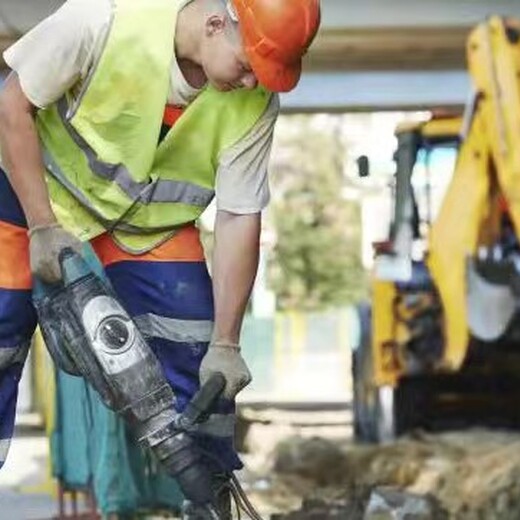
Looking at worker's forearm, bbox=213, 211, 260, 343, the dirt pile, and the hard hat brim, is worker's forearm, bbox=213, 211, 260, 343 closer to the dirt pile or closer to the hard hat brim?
the hard hat brim

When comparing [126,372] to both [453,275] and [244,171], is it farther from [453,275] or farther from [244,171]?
[453,275]

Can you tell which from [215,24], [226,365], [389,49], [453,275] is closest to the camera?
[215,24]

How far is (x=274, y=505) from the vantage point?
9180mm

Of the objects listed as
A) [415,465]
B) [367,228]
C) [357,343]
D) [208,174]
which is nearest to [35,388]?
[357,343]

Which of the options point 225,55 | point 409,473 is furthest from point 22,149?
point 409,473

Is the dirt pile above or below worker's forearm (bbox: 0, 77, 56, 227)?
below

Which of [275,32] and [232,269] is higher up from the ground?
[275,32]

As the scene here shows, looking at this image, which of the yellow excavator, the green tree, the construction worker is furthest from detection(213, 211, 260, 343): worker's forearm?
the green tree

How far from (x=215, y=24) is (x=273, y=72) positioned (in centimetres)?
17

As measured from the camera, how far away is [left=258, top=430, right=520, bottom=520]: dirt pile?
7293 millimetres

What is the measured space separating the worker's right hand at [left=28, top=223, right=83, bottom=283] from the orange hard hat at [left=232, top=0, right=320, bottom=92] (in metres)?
0.56

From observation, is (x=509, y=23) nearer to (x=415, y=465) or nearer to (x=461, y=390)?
(x=415, y=465)

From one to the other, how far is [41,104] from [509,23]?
563 centimetres

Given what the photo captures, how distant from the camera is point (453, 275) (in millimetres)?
9219
